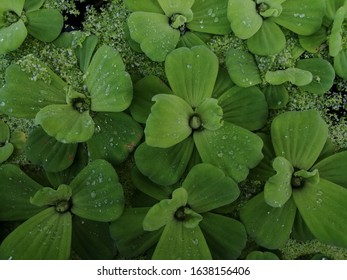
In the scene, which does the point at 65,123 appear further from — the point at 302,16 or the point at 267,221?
the point at 302,16

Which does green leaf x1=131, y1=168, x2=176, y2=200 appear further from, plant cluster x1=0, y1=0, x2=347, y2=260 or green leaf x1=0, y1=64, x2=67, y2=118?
green leaf x1=0, y1=64, x2=67, y2=118

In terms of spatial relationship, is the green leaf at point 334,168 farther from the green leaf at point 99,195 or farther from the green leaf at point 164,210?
the green leaf at point 99,195

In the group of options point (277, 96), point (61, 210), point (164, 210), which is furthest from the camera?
point (277, 96)

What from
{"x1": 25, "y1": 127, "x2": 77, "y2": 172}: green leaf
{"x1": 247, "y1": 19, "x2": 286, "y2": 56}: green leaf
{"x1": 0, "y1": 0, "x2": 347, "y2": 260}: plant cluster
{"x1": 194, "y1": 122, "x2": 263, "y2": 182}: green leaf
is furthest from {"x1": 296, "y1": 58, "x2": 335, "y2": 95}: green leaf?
{"x1": 25, "y1": 127, "x2": 77, "y2": 172}: green leaf

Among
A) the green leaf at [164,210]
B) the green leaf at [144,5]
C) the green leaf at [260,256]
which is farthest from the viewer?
the green leaf at [144,5]

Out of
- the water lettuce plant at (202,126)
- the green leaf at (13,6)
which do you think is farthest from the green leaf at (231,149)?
the green leaf at (13,6)

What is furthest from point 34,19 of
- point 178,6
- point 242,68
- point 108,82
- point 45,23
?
point 242,68

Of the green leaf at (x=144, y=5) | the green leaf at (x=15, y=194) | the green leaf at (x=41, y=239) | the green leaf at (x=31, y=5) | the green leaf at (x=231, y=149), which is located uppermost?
the green leaf at (x=144, y=5)
